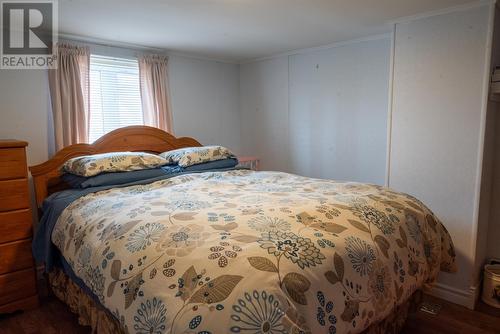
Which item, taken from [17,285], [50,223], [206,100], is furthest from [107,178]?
[206,100]

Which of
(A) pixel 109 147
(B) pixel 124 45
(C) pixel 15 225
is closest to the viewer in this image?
(C) pixel 15 225

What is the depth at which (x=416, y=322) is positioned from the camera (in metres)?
2.22

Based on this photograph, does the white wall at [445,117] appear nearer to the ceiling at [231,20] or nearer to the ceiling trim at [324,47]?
the ceiling at [231,20]

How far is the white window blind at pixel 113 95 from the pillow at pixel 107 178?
740 millimetres

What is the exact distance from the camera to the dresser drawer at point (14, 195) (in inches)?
89.4

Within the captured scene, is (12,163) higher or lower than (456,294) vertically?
higher

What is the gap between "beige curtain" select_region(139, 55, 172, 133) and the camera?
3.52 meters

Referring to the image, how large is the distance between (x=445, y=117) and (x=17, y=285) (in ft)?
11.3

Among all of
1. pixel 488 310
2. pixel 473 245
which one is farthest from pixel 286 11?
pixel 488 310

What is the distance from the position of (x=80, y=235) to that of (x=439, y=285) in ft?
8.76

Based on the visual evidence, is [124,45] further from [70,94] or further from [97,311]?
[97,311]

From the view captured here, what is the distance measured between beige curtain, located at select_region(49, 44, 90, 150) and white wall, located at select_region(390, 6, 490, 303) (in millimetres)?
2840

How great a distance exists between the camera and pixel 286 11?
2.47 m

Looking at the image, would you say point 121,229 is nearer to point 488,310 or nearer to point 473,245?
point 473,245
